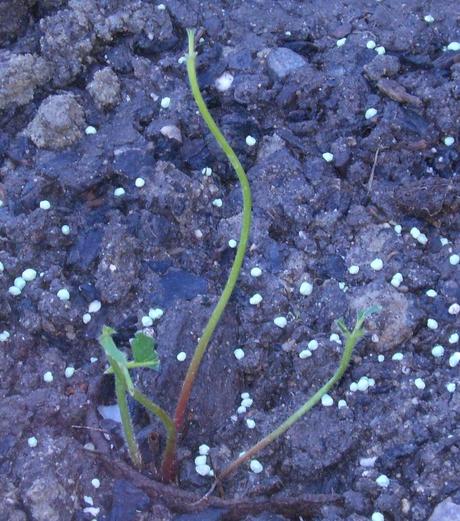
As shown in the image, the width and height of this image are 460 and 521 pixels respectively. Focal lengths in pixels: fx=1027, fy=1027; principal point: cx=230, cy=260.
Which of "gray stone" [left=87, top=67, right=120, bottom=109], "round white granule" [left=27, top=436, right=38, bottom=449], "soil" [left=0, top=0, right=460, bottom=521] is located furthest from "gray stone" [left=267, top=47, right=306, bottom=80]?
"round white granule" [left=27, top=436, right=38, bottom=449]

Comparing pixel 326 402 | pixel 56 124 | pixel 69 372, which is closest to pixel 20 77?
pixel 56 124

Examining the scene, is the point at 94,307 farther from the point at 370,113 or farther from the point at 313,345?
the point at 370,113

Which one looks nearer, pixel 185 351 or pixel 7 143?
pixel 185 351

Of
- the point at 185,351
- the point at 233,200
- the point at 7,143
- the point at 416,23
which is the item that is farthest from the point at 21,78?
the point at 416,23

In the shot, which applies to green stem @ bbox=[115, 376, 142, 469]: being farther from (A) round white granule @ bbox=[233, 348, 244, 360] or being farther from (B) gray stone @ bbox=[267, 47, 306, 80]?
(B) gray stone @ bbox=[267, 47, 306, 80]

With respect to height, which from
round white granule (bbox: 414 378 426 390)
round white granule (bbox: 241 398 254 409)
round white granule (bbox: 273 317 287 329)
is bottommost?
round white granule (bbox: 241 398 254 409)

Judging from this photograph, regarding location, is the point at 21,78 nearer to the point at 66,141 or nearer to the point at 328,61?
the point at 66,141

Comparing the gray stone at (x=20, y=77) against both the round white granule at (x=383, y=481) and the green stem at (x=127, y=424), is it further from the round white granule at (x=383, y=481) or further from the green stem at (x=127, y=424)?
the round white granule at (x=383, y=481)
